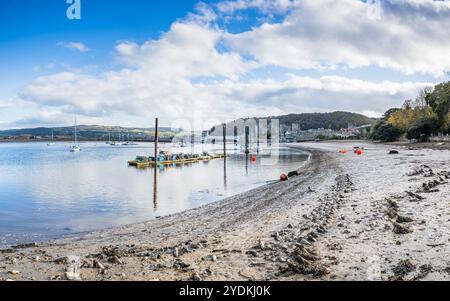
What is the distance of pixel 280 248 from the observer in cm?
891

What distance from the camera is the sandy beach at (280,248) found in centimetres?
709

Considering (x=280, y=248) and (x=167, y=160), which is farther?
(x=167, y=160)

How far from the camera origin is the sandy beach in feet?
23.3

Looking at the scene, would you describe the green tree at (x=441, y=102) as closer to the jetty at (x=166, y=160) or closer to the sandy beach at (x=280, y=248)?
the jetty at (x=166, y=160)

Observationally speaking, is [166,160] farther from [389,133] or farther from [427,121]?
[389,133]

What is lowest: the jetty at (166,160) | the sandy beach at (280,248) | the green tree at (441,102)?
the jetty at (166,160)

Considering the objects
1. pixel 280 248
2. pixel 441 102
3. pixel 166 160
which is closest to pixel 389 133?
pixel 441 102

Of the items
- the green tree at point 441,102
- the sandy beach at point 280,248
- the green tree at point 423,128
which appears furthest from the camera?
the green tree at point 423,128

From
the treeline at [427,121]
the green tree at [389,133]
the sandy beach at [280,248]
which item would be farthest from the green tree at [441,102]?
the sandy beach at [280,248]

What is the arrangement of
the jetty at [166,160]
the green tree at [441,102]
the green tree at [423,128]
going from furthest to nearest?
1. the green tree at [423,128]
2. the green tree at [441,102]
3. the jetty at [166,160]

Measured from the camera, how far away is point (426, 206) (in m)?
11.6

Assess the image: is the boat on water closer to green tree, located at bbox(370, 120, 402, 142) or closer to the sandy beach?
the sandy beach

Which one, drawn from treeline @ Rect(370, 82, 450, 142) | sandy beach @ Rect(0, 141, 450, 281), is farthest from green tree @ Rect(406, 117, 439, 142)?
sandy beach @ Rect(0, 141, 450, 281)
